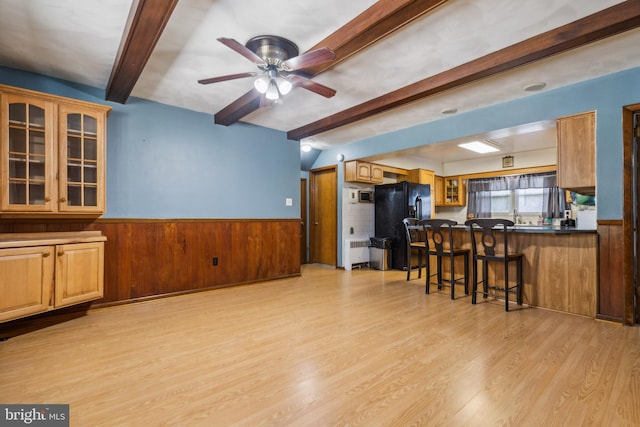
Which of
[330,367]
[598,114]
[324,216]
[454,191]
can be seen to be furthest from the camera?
[454,191]

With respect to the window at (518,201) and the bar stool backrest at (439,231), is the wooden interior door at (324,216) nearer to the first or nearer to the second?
the bar stool backrest at (439,231)

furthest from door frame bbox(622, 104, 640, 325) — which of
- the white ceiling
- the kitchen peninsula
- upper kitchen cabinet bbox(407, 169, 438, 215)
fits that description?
upper kitchen cabinet bbox(407, 169, 438, 215)

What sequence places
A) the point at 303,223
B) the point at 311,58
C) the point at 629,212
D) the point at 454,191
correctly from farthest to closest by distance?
1. the point at 454,191
2. the point at 303,223
3. the point at 629,212
4. the point at 311,58

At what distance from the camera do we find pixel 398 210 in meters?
6.02

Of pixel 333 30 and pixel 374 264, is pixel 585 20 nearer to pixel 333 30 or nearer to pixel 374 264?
pixel 333 30

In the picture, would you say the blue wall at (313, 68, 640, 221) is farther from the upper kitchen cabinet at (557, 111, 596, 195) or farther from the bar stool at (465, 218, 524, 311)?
the bar stool at (465, 218, 524, 311)

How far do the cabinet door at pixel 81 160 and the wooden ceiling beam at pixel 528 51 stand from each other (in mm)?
3133

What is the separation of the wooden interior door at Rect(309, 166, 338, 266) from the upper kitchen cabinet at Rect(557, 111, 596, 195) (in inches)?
147

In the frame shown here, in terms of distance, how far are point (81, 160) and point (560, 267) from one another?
→ 208 inches

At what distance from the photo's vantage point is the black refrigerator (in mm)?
5918

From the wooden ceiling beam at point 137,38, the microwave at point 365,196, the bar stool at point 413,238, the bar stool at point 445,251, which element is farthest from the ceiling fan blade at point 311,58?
the microwave at point 365,196

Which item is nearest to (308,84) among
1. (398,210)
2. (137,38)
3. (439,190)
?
(137,38)

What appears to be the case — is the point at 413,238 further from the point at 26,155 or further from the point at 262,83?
the point at 26,155

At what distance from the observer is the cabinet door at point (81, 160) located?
120 inches
